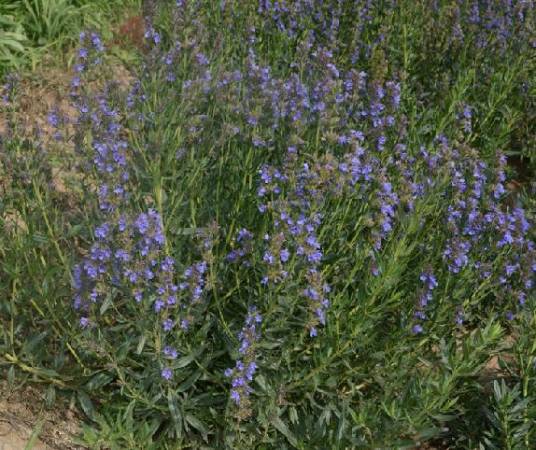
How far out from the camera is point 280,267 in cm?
283

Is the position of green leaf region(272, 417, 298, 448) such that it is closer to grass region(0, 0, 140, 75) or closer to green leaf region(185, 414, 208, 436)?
green leaf region(185, 414, 208, 436)

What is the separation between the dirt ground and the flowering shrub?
0.25m

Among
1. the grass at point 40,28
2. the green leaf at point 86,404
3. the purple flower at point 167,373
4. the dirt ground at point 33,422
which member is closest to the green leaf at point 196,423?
the purple flower at point 167,373

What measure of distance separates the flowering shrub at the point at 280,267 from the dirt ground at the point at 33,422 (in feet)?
0.81

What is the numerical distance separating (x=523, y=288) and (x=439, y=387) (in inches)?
A: 34.7

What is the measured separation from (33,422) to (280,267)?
1421 mm

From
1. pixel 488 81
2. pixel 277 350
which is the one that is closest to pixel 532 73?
pixel 488 81

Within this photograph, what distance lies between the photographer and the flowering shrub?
9.47 feet

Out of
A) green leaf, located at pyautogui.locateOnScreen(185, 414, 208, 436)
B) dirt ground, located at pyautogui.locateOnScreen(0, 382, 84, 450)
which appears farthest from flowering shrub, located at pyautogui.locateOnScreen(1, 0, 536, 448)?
dirt ground, located at pyautogui.locateOnScreen(0, 382, 84, 450)

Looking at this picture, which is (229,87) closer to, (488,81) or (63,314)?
(63,314)

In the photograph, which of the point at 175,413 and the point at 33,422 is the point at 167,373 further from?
the point at 33,422

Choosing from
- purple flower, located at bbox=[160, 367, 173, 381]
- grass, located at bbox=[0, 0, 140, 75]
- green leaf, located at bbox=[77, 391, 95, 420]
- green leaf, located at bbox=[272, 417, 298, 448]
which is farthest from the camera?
grass, located at bbox=[0, 0, 140, 75]

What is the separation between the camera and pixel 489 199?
11.5 feet

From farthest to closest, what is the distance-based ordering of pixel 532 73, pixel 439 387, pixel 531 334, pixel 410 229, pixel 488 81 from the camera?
pixel 532 73
pixel 488 81
pixel 531 334
pixel 410 229
pixel 439 387
